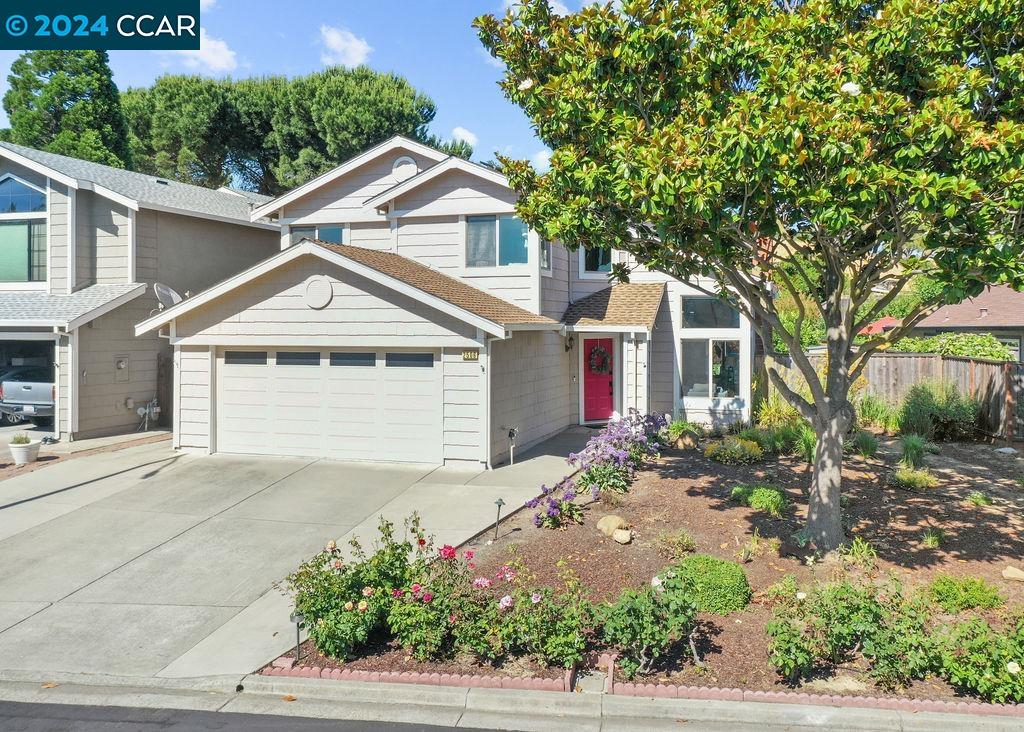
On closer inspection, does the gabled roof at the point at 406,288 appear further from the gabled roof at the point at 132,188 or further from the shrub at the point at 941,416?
the shrub at the point at 941,416

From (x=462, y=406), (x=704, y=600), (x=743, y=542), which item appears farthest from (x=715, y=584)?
(x=462, y=406)

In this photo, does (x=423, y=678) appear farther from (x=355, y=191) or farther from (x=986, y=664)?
(x=355, y=191)

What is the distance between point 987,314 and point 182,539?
2881cm

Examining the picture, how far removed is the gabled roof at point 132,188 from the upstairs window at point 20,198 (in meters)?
0.55

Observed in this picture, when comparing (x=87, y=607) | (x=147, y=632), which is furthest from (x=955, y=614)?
(x=87, y=607)

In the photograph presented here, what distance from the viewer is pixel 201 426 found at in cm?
1436

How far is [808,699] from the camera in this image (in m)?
5.68

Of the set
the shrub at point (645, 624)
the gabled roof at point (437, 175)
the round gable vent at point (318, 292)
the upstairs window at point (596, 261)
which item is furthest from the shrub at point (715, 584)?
the upstairs window at point (596, 261)

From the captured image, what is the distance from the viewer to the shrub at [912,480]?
10898 mm

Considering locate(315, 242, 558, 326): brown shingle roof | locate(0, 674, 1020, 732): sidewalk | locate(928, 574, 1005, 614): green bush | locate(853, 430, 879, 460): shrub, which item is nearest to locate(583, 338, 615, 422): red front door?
locate(315, 242, 558, 326): brown shingle roof

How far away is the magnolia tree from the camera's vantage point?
A: 6.70 m

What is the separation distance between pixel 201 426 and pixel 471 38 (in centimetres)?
896

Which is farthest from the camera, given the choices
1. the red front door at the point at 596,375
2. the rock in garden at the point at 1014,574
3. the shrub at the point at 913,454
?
the red front door at the point at 596,375

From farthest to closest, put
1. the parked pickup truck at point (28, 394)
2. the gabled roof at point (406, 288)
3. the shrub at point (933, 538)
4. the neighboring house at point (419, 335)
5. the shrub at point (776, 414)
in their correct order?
the parked pickup truck at point (28, 394)
the shrub at point (776, 414)
the neighboring house at point (419, 335)
the gabled roof at point (406, 288)
the shrub at point (933, 538)
